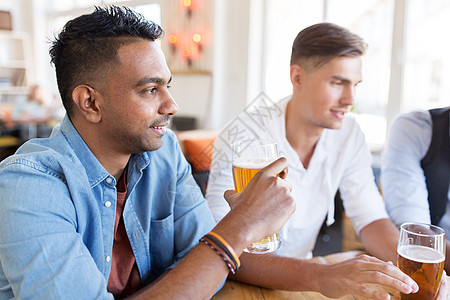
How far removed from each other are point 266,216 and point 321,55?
96cm

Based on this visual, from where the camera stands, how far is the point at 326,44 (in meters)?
1.50

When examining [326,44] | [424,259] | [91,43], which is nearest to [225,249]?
[424,259]

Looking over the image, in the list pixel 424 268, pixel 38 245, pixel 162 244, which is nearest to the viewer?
pixel 38 245

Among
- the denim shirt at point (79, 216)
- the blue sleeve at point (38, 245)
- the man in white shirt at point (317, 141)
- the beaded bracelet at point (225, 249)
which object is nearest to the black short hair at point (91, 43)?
the denim shirt at point (79, 216)

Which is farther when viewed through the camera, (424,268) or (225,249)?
(424,268)

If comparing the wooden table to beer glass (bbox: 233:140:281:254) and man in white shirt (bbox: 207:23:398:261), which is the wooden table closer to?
beer glass (bbox: 233:140:281:254)

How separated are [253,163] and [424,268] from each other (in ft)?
1.49

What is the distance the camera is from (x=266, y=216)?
2.54 feet

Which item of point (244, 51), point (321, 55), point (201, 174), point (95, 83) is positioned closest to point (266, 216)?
point (95, 83)

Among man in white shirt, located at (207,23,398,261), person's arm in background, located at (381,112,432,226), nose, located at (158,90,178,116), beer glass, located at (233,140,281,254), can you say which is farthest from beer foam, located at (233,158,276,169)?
person's arm in background, located at (381,112,432,226)

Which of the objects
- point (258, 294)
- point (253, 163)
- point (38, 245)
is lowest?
point (258, 294)

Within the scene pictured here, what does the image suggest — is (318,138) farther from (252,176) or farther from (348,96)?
(252,176)

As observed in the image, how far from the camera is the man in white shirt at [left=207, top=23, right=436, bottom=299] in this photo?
Answer: 147 cm

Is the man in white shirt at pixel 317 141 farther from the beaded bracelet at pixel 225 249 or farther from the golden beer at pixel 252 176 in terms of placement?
the beaded bracelet at pixel 225 249
